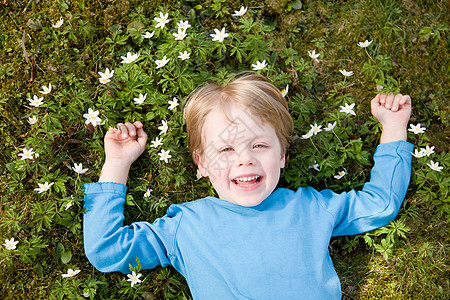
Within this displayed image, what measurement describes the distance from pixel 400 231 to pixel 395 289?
0.49 meters

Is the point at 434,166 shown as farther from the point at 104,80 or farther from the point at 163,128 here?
the point at 104,80

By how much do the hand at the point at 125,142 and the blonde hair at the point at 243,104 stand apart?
0.48m

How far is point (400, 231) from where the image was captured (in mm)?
3922

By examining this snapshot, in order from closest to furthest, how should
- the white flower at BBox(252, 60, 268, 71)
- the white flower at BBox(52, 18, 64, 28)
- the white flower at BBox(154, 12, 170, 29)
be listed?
the white flower at BBox(252, 60, 268, 71), the white flower at BBox(154, 12, 170, 29), the white flower at BBox(52, 18, 64, 28)

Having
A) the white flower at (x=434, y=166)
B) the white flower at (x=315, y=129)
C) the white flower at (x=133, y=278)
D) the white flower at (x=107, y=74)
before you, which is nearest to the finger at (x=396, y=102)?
the white flower at (x=434, y=166)

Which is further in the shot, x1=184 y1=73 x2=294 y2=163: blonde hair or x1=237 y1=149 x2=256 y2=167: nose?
x1=184 y1=73 x2=294 y2=163: blonde hair

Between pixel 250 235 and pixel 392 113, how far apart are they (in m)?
1.76

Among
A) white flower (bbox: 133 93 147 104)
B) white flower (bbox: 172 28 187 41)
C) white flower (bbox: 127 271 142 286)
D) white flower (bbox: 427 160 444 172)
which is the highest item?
white flower (bbox: 172 28 187 41)

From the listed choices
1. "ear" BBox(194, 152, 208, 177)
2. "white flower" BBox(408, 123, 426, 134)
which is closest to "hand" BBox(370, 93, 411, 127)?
"white flower" BBox(408, 123, 426, 134)

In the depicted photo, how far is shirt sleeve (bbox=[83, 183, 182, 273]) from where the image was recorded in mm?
3547

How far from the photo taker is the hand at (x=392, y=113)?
4.05 meters

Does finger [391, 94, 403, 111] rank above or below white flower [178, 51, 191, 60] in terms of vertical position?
below

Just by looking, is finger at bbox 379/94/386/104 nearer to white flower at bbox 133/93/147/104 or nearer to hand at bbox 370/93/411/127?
hand at bbox 370/93/411/127

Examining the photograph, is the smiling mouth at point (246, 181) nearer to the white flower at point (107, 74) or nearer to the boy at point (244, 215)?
the boy at point (244, 215)
